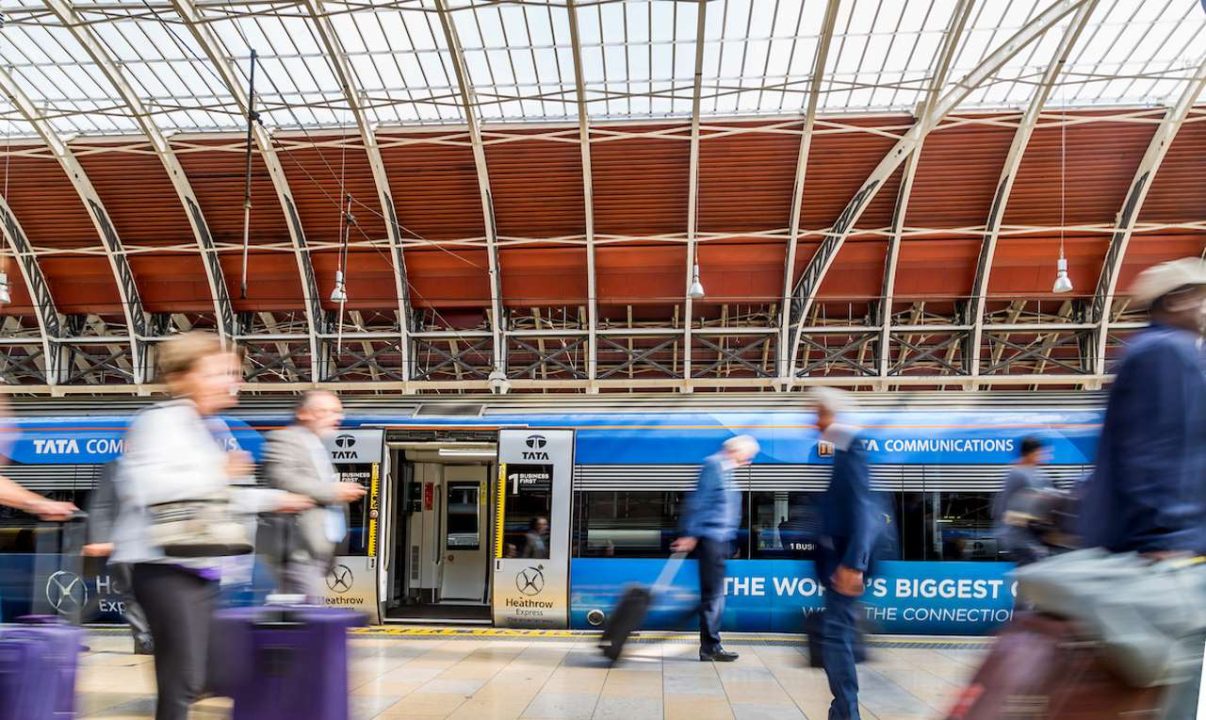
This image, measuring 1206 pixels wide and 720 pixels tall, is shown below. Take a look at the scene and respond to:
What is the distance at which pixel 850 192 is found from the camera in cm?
2039

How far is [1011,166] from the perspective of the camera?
19.3m

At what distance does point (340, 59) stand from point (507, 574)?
40.1 ft

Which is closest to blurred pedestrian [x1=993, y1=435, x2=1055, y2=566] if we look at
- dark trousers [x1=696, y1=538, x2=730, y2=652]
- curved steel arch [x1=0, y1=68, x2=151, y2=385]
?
dark trousers [x1=696, y1=538, x2=730, y2=652]

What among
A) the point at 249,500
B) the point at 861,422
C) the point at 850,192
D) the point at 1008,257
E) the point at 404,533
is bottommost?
the point at 404,533

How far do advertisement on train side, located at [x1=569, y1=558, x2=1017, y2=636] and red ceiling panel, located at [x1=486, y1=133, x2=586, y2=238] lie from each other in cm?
1244

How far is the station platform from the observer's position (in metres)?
5.67

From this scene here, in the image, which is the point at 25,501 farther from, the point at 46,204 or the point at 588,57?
the point at 46,204

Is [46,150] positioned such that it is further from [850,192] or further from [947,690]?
[947,690]

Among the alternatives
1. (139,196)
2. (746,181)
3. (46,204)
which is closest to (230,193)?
(139,196)

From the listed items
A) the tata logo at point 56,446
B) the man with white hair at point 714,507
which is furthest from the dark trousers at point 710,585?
the tata logo at point 56,446

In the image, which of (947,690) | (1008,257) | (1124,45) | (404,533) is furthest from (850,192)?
(947,690)

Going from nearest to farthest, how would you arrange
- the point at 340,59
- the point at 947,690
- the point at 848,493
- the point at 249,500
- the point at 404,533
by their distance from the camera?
the point at 249,500, the point at 848,493, the point at 947,690, the point at 404,533, the point at 340,59

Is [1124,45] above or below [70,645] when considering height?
above

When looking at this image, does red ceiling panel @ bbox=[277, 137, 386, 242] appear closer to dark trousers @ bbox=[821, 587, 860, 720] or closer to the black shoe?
the black shoe
